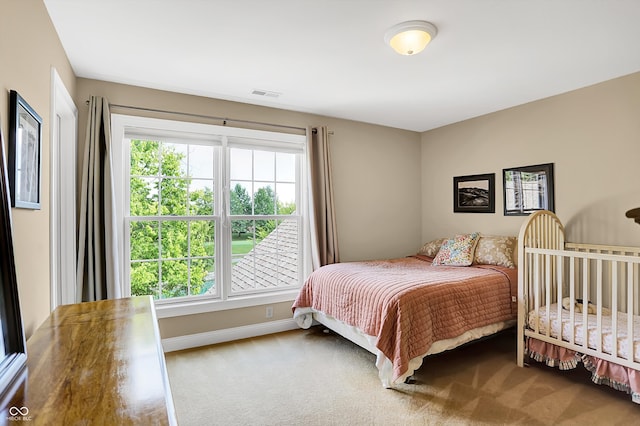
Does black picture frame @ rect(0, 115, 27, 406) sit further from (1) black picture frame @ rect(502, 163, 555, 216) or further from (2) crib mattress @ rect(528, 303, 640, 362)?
(1) black picture frame @ rect(502, 163, 555, 216)

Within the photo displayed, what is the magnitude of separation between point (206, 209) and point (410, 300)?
2146 mm

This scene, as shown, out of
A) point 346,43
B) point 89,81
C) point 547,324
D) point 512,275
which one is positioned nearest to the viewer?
point 346,43

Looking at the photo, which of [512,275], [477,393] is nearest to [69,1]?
[477,393]

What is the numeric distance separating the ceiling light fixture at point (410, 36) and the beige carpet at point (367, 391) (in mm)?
2332

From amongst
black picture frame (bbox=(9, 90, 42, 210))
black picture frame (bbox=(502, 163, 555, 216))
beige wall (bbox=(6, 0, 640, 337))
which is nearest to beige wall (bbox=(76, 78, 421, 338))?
beige wall (bbox=(6, 0, 640, 337))

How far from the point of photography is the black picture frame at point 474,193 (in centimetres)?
393

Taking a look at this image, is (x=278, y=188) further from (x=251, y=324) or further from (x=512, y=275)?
(x=512, y=275)

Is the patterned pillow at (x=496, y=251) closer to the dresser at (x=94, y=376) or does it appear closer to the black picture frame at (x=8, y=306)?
the dresser at (x=94, y=376)

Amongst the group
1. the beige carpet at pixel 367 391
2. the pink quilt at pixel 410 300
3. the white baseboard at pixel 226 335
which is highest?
the pink quilt at pixel 410 300

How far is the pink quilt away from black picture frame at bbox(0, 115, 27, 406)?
1.99 metres

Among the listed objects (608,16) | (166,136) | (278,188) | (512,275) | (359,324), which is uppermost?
(608,16)

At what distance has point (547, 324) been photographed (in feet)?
8.80

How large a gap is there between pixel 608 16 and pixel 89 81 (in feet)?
12.1

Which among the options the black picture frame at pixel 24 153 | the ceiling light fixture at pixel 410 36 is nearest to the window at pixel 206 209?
the black picture frame at pixel 24 153
